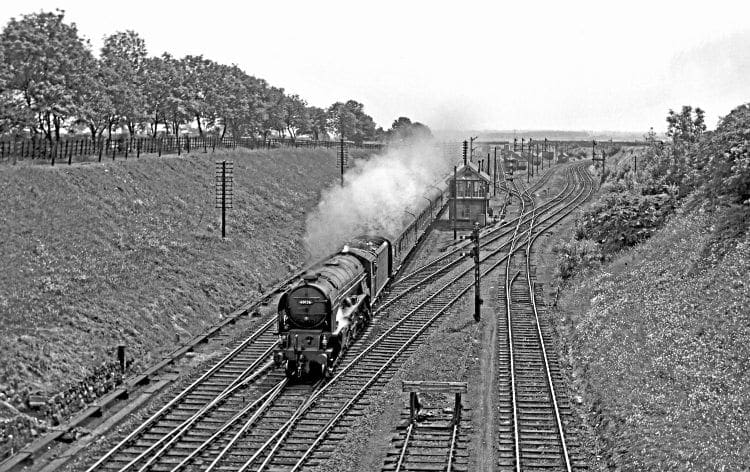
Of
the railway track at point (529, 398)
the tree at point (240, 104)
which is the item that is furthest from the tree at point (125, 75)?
the railway track at point (529, 398)

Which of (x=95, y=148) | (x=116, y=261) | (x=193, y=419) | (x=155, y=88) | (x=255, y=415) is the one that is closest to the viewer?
(x=193, y=419)

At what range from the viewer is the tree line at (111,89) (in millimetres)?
43719

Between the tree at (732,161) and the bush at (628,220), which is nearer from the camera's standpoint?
the tree at (732,161)

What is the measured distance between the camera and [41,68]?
44.5m

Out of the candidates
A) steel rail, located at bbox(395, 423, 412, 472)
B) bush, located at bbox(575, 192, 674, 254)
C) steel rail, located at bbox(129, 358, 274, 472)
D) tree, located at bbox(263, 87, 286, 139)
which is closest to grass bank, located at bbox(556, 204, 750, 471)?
bush, located at bbox(575, 192, 674, 254)

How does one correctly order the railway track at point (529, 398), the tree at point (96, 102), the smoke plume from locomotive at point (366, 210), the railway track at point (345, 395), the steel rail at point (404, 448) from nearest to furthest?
the steel rail at point (404, 448) → the railway track at point (345, 395) → the railway track at point (529, 398) → the smoke plume from locomotive at point (366, 210) → the tree at point (96, 102)

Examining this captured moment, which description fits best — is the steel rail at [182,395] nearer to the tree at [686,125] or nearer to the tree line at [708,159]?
the tree line at [708,159]

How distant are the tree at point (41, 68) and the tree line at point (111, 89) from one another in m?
0.05

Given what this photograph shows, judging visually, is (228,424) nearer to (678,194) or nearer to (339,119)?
(678,194)

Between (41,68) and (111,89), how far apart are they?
8.61 metres

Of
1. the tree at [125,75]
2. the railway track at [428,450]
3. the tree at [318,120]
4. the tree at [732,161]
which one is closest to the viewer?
the railway track at [428,450]

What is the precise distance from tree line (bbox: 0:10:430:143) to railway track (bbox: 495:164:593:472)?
2808 centimetres

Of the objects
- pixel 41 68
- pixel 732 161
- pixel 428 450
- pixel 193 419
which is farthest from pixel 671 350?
pixel 41 68

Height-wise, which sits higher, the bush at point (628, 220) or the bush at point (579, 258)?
the bush at point (628, 220)
